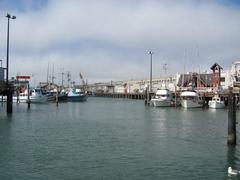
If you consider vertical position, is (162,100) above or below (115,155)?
above

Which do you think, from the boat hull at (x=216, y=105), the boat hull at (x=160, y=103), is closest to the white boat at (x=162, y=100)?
the boat hull at (x=160, y=103)

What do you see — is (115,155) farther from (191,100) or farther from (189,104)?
(191,100)

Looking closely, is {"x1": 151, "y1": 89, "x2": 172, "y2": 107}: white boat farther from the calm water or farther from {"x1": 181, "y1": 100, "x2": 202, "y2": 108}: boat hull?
the calm water

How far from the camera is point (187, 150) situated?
88.4 feet

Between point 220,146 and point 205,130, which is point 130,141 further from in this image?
point 205,130

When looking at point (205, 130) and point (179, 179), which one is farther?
point (205, 130)

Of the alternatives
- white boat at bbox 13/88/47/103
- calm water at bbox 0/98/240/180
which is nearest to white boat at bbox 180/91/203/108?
white boat at bbox 13/88/47/103

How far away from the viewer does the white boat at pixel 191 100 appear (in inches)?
3329

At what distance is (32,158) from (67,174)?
4.70 metres

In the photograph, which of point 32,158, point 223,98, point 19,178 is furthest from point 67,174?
point 223,98

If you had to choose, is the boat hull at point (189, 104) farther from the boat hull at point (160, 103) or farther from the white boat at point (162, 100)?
the white boat at point (162, 100)

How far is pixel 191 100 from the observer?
8638 cm

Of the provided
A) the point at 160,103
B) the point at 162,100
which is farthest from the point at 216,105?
the point at 160,103

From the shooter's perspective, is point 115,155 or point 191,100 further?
point 191,100
